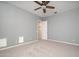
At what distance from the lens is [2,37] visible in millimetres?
3652

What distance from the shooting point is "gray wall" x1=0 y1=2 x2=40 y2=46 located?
3713mm

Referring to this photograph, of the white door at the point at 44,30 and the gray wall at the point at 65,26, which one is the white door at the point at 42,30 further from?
the gray wall at the point at 65,26

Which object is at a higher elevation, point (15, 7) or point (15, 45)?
point (15, 7)

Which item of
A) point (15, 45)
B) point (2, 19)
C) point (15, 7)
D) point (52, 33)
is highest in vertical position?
point (15, 7)

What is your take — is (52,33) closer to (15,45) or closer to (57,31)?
(57,31)

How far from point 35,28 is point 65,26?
242 cm

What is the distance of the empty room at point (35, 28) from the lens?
346cm

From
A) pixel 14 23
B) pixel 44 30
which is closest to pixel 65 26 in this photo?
pixel 44 30

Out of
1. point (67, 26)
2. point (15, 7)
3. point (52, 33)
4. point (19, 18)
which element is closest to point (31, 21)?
point (19, 18)

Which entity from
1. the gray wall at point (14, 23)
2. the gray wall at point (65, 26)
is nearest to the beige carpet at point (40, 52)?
the gray wall at point (14, 23)

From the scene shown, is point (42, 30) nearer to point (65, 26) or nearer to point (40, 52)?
point (65, 26)

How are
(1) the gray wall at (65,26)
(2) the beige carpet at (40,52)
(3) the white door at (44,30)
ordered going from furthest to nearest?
1. (3) the white door at (44,30)
2. (1) the gray wall at (65,26)
3. (2) the beige carpet at (40,52)

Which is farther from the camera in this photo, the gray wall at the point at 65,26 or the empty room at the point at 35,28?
the gray wall at the point at 65,26

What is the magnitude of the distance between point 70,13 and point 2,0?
4306 millimetres
